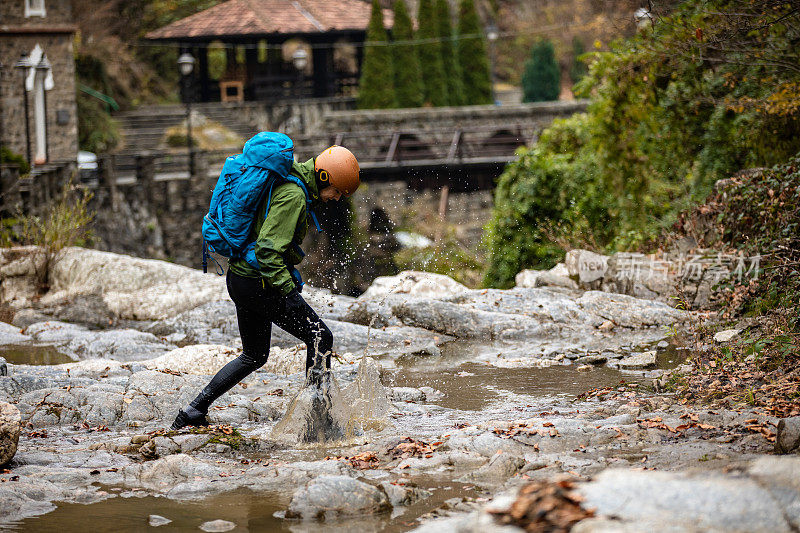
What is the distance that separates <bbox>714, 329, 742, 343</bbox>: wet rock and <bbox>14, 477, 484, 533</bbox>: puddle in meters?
3.97

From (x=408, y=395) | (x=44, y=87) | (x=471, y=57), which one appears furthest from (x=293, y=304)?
(x=471, y=57)

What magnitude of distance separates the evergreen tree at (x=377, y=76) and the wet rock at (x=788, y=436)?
29.6 metres

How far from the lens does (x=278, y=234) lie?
4.95 metres

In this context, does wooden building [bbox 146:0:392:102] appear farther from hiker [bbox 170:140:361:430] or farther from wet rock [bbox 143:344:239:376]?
hiker [bbox 170:140:361:430]

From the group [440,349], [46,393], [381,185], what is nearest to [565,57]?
[381,185]

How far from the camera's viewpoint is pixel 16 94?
71.1 feet

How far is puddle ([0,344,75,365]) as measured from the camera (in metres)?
9.16

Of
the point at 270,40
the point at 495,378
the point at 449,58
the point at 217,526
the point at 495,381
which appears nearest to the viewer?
the point at 217,526

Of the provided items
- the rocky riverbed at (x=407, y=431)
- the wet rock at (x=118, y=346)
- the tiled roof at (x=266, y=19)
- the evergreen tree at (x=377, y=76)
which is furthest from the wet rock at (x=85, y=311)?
the tiled roof at (x=266, y=19)

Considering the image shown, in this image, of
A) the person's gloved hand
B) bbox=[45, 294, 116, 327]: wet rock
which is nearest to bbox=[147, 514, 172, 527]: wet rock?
the person's gloved hand

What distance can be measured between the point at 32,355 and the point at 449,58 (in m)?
28.4

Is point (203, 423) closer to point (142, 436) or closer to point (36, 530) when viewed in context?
point (142, 436)

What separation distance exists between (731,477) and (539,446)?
1.82 metres

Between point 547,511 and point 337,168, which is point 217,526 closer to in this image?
point 547,511
